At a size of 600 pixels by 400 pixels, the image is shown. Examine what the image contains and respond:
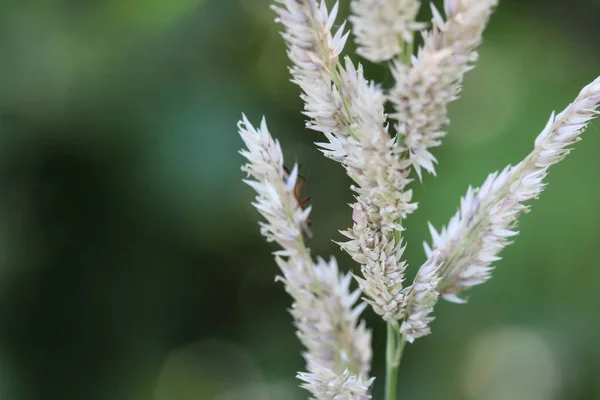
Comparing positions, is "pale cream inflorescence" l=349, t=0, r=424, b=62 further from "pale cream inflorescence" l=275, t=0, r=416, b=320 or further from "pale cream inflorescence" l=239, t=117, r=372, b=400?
"pale cream inflorescence" l=239, t=117, r=372, b=400

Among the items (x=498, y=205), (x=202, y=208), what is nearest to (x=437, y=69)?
(x=498, y=205)

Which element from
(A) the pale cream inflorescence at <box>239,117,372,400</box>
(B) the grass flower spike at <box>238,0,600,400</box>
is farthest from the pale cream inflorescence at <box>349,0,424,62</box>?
(A) the pale cream inflorescence at <box>239,117,372,400</box>

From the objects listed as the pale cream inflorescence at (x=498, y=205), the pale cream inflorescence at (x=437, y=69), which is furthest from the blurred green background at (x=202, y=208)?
the pale cream inflorescence at (x=437, y=69)

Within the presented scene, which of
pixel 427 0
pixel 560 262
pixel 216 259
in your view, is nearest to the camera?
pixel 560 262

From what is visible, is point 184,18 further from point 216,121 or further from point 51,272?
point 51,272

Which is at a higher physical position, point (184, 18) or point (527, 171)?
point (184, 18)

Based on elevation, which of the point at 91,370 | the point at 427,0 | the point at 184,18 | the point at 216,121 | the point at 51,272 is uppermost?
the point at 427,0

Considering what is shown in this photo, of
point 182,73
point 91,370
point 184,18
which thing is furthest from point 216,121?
point 91,370
